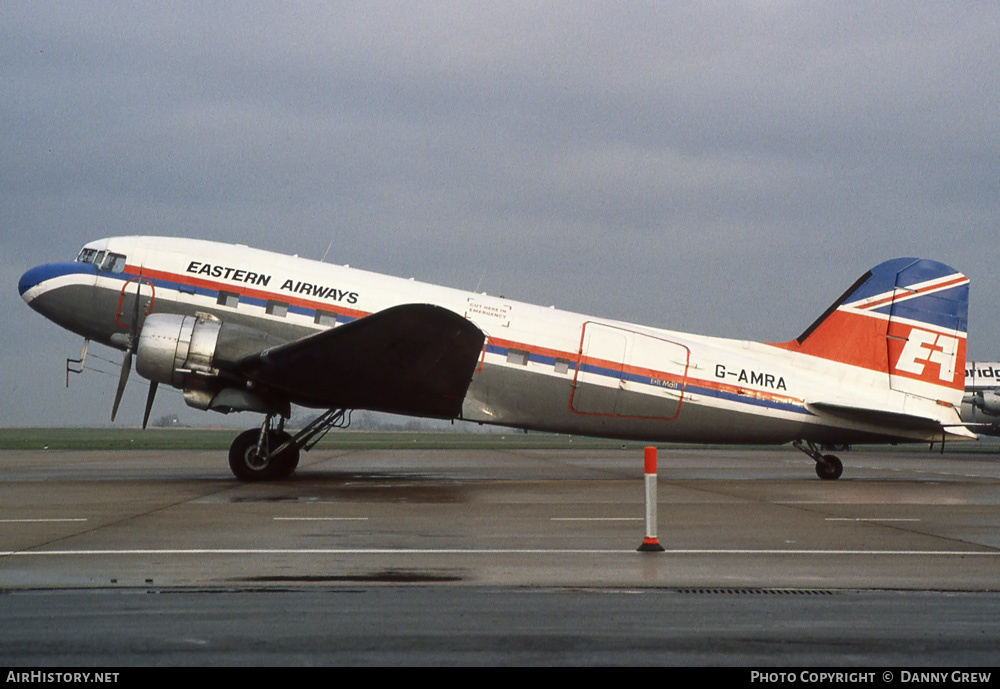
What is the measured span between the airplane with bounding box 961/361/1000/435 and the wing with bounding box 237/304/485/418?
103 feet

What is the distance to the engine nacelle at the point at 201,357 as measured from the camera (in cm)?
1595

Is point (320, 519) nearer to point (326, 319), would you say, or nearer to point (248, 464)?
point (248, 464)

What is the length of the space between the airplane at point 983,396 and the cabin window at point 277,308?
3333 cm

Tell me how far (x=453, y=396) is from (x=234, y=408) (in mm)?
3822

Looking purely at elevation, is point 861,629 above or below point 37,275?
below

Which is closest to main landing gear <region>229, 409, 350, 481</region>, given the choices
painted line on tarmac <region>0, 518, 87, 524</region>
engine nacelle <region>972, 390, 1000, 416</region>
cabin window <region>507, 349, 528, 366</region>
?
cabin window <region>507, 349, 528, 366</region>

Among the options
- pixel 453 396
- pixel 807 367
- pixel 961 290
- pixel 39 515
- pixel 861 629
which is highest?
pixel 961 290

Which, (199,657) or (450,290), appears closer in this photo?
(199,657)

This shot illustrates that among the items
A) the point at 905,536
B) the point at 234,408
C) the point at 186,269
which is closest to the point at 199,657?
the point at 905,536

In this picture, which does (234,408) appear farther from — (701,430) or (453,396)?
(701,430)

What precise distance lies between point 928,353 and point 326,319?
11.8 m

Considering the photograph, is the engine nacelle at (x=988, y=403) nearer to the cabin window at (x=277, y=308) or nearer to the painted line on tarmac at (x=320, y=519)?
the cabin window at (x=277, y=308)
